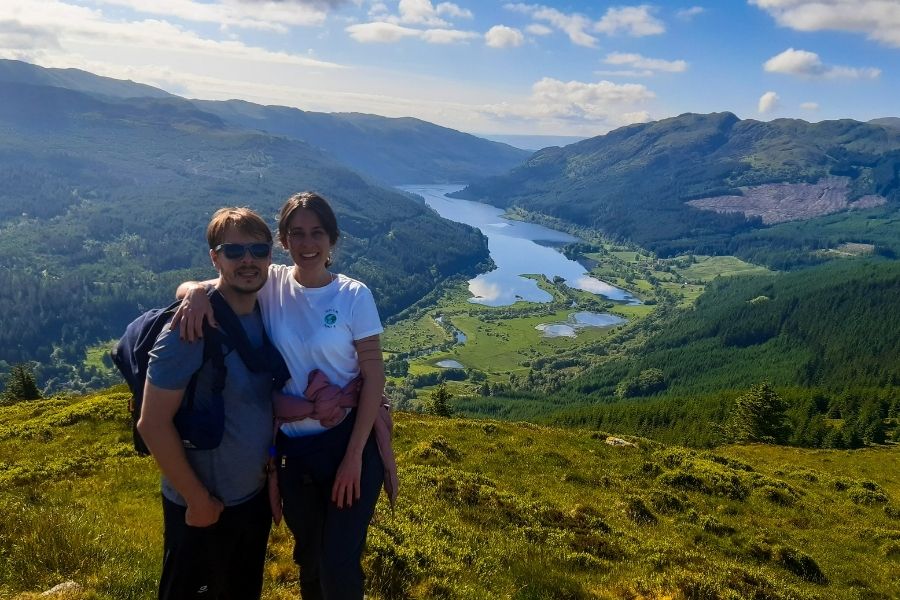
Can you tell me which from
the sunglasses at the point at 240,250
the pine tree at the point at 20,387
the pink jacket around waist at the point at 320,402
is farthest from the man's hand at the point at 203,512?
the pine tree at the point at 20,387

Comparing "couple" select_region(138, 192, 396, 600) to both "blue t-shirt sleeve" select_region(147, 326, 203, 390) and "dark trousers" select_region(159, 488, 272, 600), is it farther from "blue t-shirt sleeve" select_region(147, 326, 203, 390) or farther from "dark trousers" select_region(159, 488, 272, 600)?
"blue t-shirt sleeve" select_region(147, 326, 203, 390)

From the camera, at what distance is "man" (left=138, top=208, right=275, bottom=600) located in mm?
4051

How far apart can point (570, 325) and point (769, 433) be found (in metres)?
148

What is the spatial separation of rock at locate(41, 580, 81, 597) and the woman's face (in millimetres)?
4325

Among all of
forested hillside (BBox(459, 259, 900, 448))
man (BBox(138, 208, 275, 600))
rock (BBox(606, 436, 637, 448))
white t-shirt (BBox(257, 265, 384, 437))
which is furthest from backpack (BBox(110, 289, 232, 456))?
forested hillside (BBox(459, 259, 900, 448))

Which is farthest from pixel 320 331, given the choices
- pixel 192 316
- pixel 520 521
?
pixel 520 521

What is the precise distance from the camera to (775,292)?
197750 millimetres

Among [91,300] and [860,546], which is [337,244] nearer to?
[860,546]

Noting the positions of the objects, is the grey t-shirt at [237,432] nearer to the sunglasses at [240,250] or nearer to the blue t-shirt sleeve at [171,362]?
the blue t-shirt sleeve at [171,362]

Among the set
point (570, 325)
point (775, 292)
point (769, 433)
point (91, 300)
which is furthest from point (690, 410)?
point (91, 300)

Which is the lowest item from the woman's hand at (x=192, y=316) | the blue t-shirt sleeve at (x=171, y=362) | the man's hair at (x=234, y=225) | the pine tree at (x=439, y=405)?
the pine tree at (x=439, y=405)

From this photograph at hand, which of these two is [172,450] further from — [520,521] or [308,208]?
[520,521]

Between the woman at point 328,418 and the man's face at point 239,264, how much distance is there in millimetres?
358

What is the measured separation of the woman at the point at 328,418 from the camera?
4.75 meters
